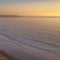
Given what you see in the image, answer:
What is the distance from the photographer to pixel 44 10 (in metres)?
2.77

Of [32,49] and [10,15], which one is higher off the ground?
[10,15]

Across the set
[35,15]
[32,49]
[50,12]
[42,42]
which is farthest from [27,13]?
[32,49]

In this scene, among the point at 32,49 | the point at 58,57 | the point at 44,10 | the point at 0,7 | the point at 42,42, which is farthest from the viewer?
the point at 0,7

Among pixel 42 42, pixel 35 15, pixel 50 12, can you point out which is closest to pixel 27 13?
pixel 35 15

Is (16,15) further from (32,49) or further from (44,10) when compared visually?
(32,49)

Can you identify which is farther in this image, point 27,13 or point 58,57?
point 27,13

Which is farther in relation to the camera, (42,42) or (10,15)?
(10,15)

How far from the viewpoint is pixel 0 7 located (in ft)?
9.69

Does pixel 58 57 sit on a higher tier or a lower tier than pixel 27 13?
lower

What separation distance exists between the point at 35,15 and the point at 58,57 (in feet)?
Answer: 6.47

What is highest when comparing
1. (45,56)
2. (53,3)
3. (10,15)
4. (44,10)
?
(53,3)

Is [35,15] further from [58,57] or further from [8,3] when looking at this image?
[58,57]

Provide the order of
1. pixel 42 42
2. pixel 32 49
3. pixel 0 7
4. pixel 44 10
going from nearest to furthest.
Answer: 1. pixel 32 49
2. pixel 42 42
3. pixel 44 10
4. pixel 0 7

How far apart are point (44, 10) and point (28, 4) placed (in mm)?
287
